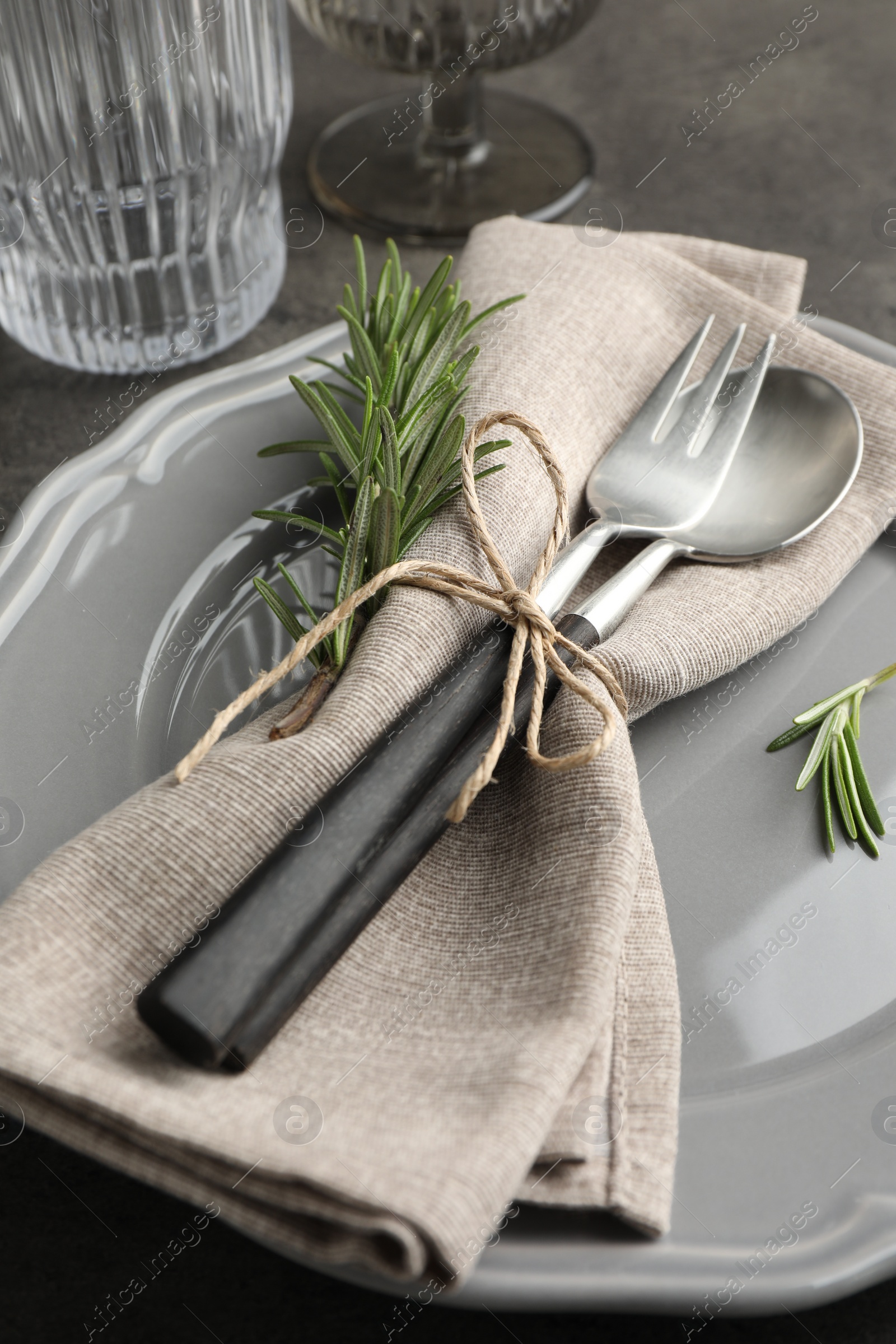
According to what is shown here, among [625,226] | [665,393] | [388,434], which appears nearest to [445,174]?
[625,226]

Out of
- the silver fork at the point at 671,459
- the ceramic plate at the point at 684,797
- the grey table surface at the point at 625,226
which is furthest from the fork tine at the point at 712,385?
the grey table surface at the point at 625,226

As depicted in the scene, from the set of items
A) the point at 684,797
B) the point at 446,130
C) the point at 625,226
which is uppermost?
the point at 446,130

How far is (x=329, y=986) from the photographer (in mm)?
538

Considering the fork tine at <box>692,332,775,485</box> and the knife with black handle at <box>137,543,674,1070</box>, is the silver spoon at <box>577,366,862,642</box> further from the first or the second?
the knife with black handle at <box>137,543,674,1070</box>

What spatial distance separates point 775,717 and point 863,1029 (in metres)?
0.20

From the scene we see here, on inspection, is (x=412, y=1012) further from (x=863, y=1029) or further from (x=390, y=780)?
(x=863, y=1029)

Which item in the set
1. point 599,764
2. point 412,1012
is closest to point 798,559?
point 599,764

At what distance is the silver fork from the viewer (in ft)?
2.44

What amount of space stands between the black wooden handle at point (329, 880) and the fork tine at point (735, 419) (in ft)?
0.82

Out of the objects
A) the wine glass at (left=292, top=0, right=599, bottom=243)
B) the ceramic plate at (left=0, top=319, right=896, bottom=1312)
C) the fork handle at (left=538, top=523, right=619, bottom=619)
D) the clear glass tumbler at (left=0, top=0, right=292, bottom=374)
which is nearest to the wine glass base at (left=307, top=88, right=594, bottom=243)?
the wine glass at (left=292, top=0, right=599, bottom=243)

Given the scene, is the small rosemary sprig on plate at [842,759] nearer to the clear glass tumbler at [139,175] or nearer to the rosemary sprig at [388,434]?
the rosemary sprig at [388,434]

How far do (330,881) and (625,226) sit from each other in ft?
3.13

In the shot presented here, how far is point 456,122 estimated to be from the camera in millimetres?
1233

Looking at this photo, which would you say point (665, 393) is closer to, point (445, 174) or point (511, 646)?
point (511, 646)
